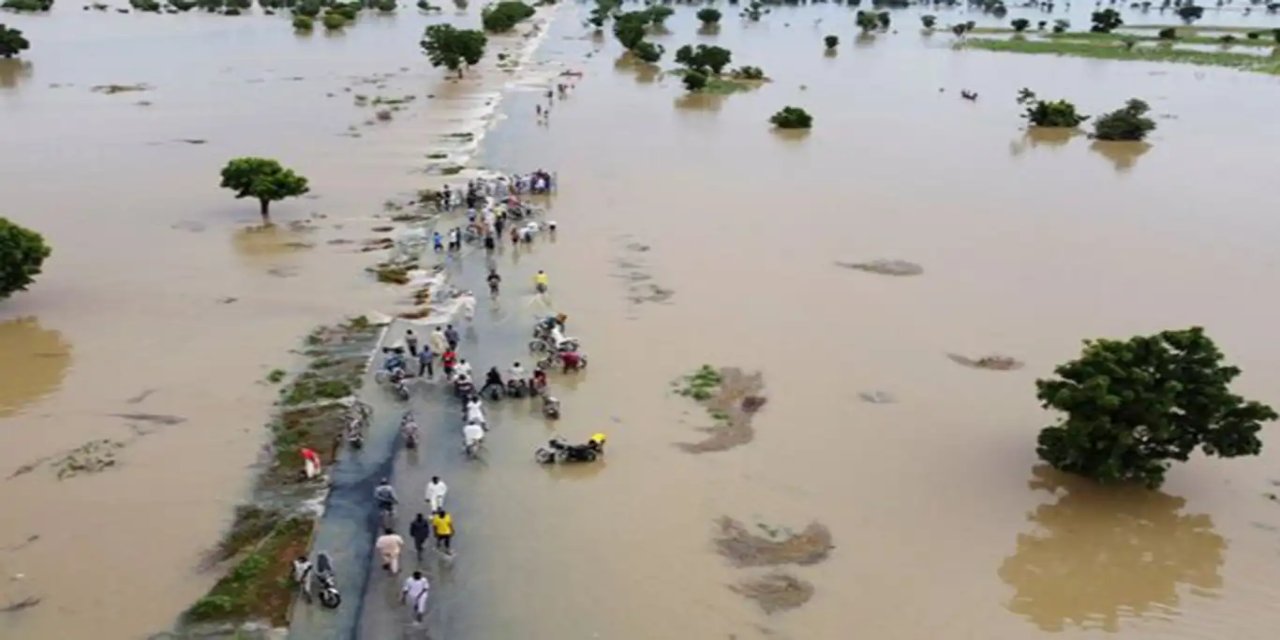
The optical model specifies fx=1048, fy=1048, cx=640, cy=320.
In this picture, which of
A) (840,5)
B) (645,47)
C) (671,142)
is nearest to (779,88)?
(645,47)

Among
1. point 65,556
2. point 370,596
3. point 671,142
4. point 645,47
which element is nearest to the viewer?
point 370,596

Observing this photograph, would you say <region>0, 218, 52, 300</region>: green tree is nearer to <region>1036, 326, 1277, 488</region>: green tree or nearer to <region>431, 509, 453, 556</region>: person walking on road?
<region>431, 509, 453, 556</region>: person walking on road

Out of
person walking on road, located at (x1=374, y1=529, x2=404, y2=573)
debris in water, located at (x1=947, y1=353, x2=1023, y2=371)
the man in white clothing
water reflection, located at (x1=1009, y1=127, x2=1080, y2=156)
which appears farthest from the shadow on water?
debris in water, located at (x1=947, y1=353, x2=1023, y2=371)

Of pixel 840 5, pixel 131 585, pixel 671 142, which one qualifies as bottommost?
pixel 131 585

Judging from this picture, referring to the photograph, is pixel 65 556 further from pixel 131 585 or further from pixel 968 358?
pixel 968 358

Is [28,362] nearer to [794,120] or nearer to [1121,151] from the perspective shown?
[794,120]

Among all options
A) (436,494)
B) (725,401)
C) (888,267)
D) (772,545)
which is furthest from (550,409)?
(888,267)

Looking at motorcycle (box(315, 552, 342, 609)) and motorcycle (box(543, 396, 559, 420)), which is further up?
motorcycle (box(543, 396, 559, 420))
